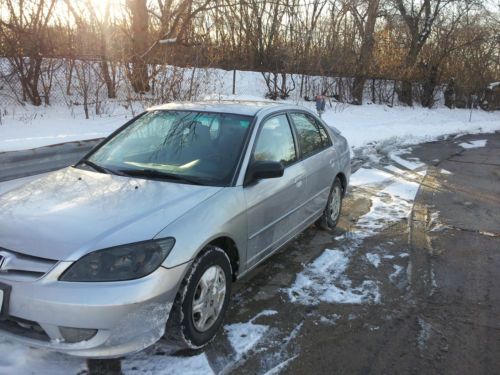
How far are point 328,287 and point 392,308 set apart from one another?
58cm

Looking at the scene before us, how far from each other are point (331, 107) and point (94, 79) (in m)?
10.7

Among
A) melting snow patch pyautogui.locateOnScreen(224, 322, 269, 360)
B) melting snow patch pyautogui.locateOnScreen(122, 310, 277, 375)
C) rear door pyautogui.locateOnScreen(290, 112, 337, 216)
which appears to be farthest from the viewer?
rear door pyautogui.locateOnScreen(290, 112, 337, 216)

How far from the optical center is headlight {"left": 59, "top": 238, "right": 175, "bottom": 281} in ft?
8.54

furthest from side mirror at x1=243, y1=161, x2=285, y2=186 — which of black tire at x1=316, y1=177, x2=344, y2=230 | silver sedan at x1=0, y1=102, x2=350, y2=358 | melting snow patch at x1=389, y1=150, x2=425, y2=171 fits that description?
melting snow patch at x1=389, y1=150, x2=425, y2=171

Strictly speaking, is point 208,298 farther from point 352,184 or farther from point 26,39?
point 26,39

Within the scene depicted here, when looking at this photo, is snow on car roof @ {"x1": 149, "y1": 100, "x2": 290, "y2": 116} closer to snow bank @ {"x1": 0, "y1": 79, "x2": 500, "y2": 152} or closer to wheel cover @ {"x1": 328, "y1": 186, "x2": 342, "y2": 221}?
wheel cover @ {"x1": 328, "y1": 186, "x2": 342, "y2": 221}

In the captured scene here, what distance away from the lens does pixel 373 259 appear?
4.93 m

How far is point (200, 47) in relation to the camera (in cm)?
1425

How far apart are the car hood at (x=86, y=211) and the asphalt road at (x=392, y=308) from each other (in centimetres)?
90

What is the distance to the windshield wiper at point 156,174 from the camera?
3514 millimetres

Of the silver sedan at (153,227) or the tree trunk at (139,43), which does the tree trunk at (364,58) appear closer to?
the tree trunk at (139,43)

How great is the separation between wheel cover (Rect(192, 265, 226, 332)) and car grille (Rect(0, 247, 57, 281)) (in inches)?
36.6

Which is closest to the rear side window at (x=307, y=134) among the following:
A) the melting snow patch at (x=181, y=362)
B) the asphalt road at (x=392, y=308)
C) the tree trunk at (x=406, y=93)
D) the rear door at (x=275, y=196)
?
the rear door at (x=275, y=196)

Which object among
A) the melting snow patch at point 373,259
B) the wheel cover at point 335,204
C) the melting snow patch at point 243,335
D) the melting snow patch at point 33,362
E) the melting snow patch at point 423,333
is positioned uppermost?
the wheel cover at point 335,204
